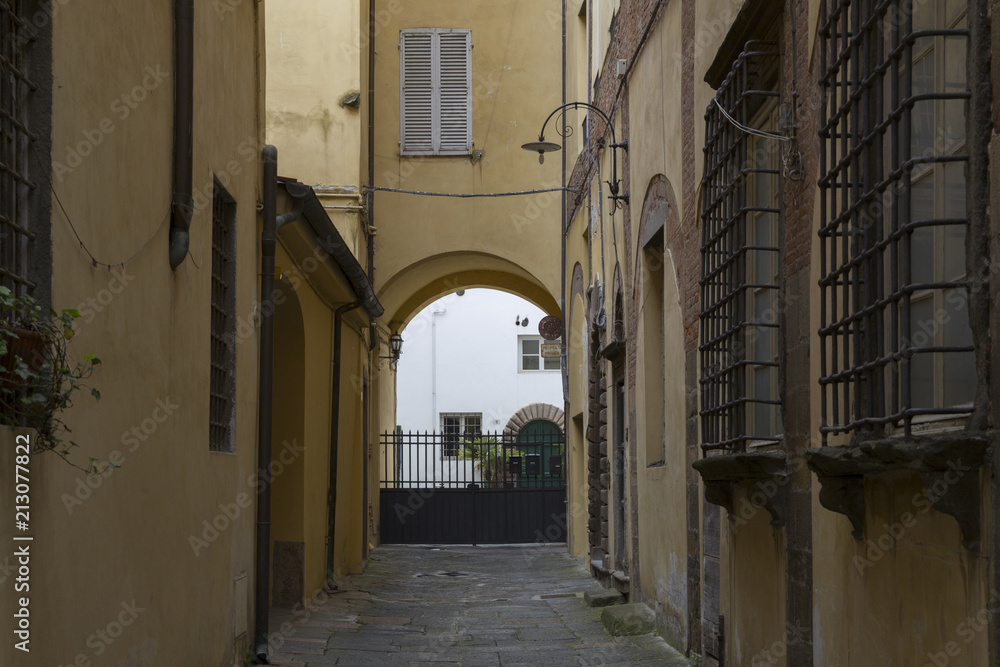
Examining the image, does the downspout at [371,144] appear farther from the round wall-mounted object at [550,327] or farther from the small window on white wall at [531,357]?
the small window on white wall at [531,357]

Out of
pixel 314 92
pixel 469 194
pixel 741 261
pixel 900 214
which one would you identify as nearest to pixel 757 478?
pixel 741 261

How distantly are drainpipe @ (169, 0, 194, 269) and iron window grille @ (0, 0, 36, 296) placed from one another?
1747mm

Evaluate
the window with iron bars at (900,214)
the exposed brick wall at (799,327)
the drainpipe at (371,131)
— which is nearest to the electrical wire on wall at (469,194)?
the drainpipe at (371,131)

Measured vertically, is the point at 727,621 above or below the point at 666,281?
below

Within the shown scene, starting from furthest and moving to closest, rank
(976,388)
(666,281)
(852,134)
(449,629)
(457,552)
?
(457,552), (449,629), (666,281), (852,134), (976,388)

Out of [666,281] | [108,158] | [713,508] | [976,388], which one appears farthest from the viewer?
[666,281]

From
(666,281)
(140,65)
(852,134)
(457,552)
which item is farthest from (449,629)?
(457,552)

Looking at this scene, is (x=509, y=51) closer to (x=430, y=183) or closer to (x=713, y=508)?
(x=430, y=183)

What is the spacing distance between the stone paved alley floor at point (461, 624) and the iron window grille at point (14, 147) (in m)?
4.58

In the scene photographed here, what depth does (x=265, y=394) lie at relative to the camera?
809 cm

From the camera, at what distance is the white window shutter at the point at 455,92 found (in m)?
17.8

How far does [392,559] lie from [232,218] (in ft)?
35.7

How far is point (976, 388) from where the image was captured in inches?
129

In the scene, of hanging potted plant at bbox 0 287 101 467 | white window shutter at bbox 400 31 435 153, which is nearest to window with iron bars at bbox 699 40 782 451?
hanging potted plant at bbox 0 287 101 467
